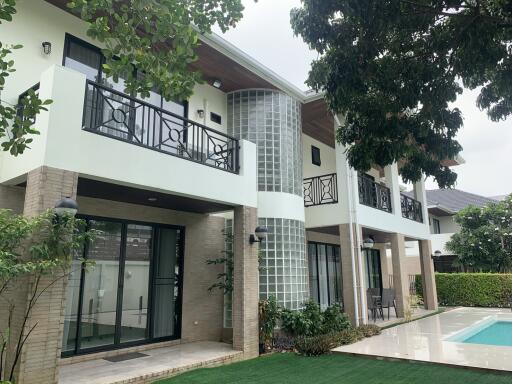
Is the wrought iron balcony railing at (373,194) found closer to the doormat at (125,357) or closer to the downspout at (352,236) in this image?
the downspout at (352,236)

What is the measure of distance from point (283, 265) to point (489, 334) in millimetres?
7679

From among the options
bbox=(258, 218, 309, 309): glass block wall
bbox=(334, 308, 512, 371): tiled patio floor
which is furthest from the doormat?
bbox=(334, 308, 512, 371): tiled patio floor

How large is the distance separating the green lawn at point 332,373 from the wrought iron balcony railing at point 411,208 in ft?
33.9

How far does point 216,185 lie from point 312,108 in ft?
20.3

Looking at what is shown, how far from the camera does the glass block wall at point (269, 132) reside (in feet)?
38.8

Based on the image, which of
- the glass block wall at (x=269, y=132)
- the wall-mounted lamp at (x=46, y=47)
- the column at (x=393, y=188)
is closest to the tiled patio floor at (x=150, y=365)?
the glass block wall at (x=269, y=132)

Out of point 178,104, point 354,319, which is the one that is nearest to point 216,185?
point 178,104

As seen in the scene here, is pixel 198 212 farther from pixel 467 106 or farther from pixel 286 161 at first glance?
pixel 467 106

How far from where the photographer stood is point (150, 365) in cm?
787

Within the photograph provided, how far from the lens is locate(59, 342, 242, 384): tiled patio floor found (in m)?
6.93

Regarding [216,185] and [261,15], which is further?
[216,185]

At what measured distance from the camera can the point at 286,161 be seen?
1209 cm

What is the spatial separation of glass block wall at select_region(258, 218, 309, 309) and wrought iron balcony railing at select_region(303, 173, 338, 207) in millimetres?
2439

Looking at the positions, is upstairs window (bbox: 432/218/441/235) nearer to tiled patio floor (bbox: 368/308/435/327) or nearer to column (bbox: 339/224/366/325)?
tiled patio floor (bbox: 368/308/435/327)
